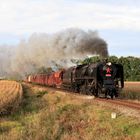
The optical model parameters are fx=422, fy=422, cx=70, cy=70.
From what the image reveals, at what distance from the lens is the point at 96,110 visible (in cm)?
2177

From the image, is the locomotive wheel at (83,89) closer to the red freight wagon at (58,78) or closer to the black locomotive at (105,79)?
the black locomotive at (105,79)

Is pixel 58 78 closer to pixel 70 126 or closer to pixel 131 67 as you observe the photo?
pixel 70 126

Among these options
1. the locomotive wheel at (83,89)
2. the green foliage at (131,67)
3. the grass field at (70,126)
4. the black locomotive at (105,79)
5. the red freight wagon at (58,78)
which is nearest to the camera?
the grass field at (70,126)

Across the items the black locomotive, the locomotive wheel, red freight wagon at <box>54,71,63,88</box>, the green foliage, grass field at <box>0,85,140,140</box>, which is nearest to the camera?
grass field at <box>0,85,140,140</box>

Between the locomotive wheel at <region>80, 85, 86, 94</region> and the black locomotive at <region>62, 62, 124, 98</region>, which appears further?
the locomotive wheel at <region>80, 85, 86, 94</region>

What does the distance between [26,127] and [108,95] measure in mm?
16032

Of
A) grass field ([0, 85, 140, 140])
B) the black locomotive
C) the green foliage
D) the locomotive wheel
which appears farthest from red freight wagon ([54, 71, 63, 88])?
the green foliage

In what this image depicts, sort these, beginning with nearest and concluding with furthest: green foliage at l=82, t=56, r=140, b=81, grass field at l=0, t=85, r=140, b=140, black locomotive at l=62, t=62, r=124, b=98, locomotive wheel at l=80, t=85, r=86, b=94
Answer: grass field at l=0, t=85, r=140, b=140
black locomotive at l=62, t=62, r=124, b=98
locomotive wheel at l=80, t=85, r=86, b=94
green foliage at l=82, t=56, r=140, b=81

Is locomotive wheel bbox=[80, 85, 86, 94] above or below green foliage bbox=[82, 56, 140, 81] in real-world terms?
below

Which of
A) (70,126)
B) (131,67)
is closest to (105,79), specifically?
(70,126)

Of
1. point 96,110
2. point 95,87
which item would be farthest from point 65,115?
point 95,87

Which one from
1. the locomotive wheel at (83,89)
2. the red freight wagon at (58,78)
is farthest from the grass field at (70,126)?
the red freight wagon at (58,78)

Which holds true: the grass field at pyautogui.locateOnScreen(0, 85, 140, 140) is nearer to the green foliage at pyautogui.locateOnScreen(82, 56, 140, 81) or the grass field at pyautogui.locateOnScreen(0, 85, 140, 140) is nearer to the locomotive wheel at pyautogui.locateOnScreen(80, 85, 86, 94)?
the locomotive wheel at pyautogui.locateOnScreen(80, 85, 86, 94)

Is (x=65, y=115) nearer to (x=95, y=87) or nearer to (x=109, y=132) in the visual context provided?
(x=109, y=132)
